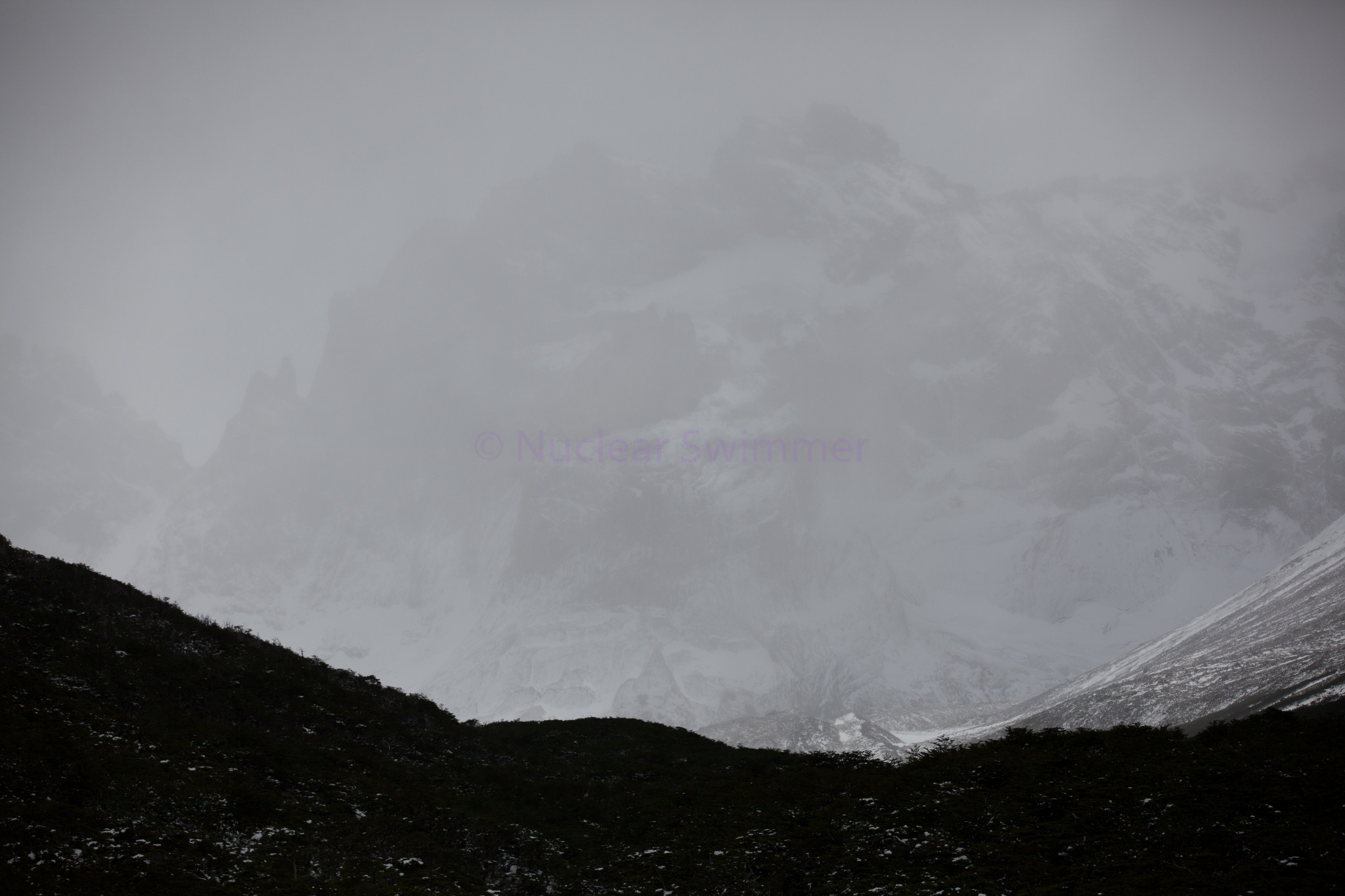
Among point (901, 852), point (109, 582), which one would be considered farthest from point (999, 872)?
point (109, 582)

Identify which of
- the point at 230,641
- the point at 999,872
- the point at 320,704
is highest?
the point at 230,641

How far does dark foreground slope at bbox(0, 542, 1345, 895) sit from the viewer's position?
73.2 ft

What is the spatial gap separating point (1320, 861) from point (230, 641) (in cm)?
4043

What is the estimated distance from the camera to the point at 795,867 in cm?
2602

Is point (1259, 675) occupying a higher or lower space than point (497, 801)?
lower

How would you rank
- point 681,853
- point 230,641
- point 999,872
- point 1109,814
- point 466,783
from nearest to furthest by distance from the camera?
1. point 999,872
2. point 1109,814
3. point 681,853
4. point 466,783
5. point 230,641

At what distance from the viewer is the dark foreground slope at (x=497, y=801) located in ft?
73.2

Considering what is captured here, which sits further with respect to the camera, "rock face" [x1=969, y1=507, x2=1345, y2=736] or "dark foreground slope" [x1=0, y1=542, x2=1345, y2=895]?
"rock face" [x1=969, y1=507, x2=1345, y2=736]

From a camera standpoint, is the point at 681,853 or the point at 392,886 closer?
the point at 392,886

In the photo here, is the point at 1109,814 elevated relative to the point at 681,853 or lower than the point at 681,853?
lower

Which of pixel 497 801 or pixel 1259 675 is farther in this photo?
pixel 1259 675

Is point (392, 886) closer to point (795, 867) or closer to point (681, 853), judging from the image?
point (681, 853)

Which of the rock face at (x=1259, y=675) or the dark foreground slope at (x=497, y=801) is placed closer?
the dark foreground slope at (x=497, y=801)

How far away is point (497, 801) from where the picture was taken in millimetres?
33500
